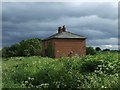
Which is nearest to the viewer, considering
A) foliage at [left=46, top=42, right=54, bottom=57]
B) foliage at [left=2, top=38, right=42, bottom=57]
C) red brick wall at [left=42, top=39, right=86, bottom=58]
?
foliage at [left=46, top=42, right=54, bottom=57]

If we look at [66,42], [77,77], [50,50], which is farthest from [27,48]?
[77,77]

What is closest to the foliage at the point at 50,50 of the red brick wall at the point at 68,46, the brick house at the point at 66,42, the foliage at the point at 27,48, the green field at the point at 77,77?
the brick house at the point at 66,42

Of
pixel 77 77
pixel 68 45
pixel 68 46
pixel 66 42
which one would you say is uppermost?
pixel 66 42

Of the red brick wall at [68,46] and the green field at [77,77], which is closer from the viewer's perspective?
the green field at [77,77]

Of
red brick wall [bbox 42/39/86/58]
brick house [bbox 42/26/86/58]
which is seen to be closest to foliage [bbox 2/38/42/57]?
brick house [bbox 42/26/86/58]

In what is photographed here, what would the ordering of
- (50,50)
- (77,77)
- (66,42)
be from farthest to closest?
(66,42) → (50,50) → (77,77)

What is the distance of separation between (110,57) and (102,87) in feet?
8.92

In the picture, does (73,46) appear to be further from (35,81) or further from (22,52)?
(35,81)

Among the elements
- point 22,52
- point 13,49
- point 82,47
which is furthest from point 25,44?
point 82,47

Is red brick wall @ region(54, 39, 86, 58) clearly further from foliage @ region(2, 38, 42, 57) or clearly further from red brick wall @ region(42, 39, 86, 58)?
foliage @ region(2, 38, 42, 57)

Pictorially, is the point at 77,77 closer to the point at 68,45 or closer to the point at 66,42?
the point at 66,42

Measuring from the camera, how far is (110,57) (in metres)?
7.55

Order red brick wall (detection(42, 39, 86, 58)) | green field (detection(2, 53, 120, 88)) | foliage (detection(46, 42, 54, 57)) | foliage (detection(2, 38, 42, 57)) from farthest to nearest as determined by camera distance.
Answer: foliage (detection(2, 38, 42, 57)) < red brick wall (detection(42, 39, 86, 58)) < foliage (detection(46, 42, 54, 57)) < green field (detection(2, 53, 120, 88))

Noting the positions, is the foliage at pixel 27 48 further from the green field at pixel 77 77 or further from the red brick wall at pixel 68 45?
the green field at pixel 77 77
